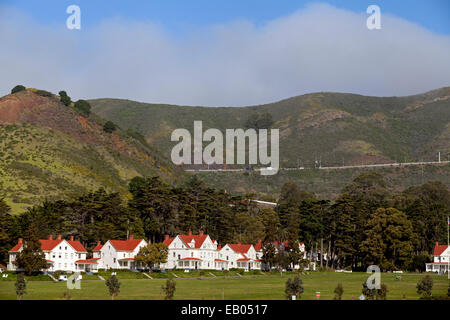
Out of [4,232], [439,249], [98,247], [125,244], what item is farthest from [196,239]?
[439,249]

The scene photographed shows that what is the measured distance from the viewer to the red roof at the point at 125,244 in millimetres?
122544

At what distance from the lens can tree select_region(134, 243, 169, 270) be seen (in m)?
114

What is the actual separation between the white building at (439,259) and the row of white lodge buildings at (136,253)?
26.4 metres

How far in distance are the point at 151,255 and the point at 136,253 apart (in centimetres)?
967

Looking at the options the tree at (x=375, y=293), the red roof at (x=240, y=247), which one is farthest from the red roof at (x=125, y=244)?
the tree at (x=375, y=293)

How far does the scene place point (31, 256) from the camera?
328ft

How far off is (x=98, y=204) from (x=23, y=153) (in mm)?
52050

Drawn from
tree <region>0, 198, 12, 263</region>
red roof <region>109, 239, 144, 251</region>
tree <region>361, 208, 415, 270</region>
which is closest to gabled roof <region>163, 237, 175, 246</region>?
red roof <region>109, 239, 144, 251</region>

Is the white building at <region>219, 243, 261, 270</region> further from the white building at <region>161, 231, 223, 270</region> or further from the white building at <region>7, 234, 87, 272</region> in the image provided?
the white building at <region>7, 234, 87, 272</region>

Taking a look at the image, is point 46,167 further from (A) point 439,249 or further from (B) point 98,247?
(A) point 439,249

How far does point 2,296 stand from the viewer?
7112 cm

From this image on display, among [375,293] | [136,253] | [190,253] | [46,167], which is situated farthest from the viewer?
[46,167]

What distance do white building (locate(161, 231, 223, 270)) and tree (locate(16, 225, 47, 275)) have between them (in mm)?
31174
